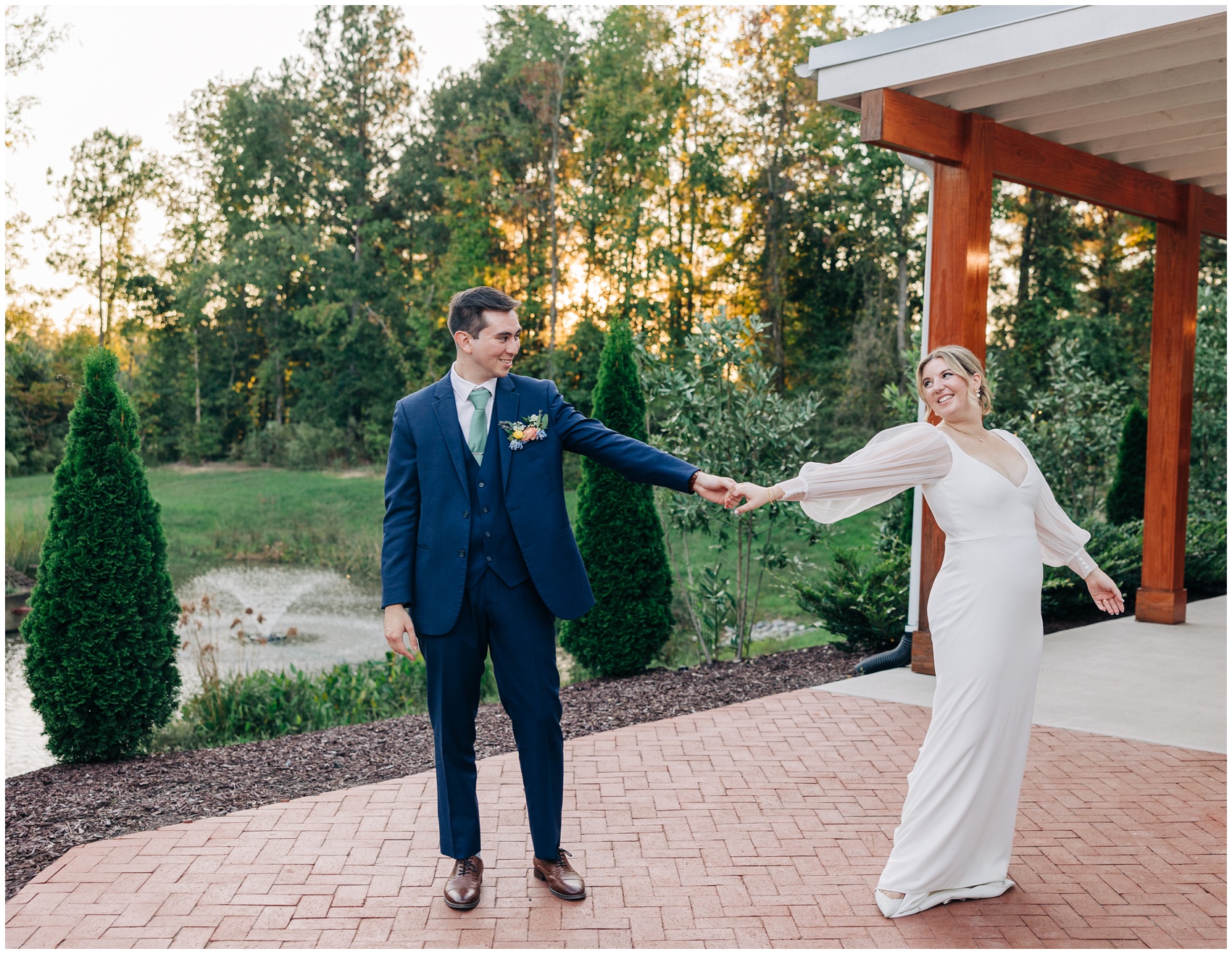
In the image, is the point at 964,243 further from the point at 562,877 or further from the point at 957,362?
the point at 562,877

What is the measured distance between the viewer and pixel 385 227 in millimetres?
21266

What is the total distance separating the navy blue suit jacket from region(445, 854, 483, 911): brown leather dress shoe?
2.46 ft

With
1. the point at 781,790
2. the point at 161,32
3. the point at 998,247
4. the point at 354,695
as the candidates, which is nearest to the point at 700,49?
the point at 998,247

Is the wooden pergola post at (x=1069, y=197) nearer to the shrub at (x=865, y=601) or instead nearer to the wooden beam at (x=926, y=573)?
the wooden beam at (x=926, y=573)

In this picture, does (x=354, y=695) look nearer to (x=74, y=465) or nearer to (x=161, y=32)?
(x=74, y=465)

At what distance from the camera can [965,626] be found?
10.1 ft

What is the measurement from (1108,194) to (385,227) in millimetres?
16936

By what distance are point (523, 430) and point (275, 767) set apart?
8.69 ft

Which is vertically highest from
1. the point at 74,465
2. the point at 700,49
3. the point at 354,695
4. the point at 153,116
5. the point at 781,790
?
the point at 700,49

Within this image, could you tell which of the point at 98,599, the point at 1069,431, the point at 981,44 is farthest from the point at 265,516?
the point at 981,44

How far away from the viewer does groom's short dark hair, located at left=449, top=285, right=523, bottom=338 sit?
310 cm

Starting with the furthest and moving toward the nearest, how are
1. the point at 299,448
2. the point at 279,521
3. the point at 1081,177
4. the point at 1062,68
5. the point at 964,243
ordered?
the point at 299,448 < the point at 279,521 < the point at 1081,177 < the point at 964,243 < the point at 1062,68

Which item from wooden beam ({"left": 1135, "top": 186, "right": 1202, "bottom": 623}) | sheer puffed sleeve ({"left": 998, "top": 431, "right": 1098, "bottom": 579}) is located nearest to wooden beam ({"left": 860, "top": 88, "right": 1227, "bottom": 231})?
wooden beam ({"left": 1135, "top": 186, "right": 1202, "bottom": 623})

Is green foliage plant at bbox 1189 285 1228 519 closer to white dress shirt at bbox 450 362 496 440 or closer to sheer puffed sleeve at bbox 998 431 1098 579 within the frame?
sheer puffed sleeve at bbox 998 431 1098 579
